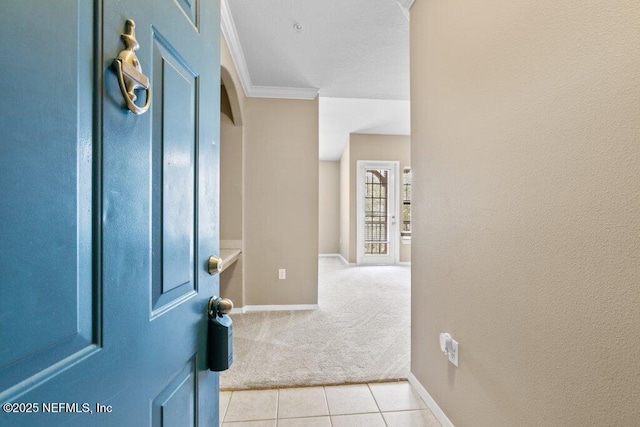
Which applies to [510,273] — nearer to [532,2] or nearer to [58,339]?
[532,2]

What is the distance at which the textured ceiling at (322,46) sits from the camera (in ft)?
6.46

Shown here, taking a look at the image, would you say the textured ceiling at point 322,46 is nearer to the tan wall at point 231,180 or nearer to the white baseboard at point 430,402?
the tan wall at point 231,180

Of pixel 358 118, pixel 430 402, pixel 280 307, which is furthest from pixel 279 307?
pixel 358 118

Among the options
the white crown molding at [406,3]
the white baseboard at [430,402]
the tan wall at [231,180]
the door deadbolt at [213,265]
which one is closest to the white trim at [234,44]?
the tan wall at [231,180]

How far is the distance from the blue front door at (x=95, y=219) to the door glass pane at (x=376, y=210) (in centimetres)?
565

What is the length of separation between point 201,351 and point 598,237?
3.76 feet

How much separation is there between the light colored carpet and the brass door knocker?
187cm

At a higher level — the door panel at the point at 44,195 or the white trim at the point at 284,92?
the white trim at the point at 284,92

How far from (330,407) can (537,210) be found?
4.91 ft

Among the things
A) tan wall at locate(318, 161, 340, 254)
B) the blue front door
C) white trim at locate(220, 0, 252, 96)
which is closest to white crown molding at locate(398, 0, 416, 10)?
white trim at locate(220, 0, 252, 96)

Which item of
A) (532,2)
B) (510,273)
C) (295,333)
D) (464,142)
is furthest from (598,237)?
(295,333)

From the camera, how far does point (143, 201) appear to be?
0.54 m

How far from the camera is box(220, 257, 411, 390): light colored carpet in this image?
6.24 ft

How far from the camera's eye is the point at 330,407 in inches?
63.4
